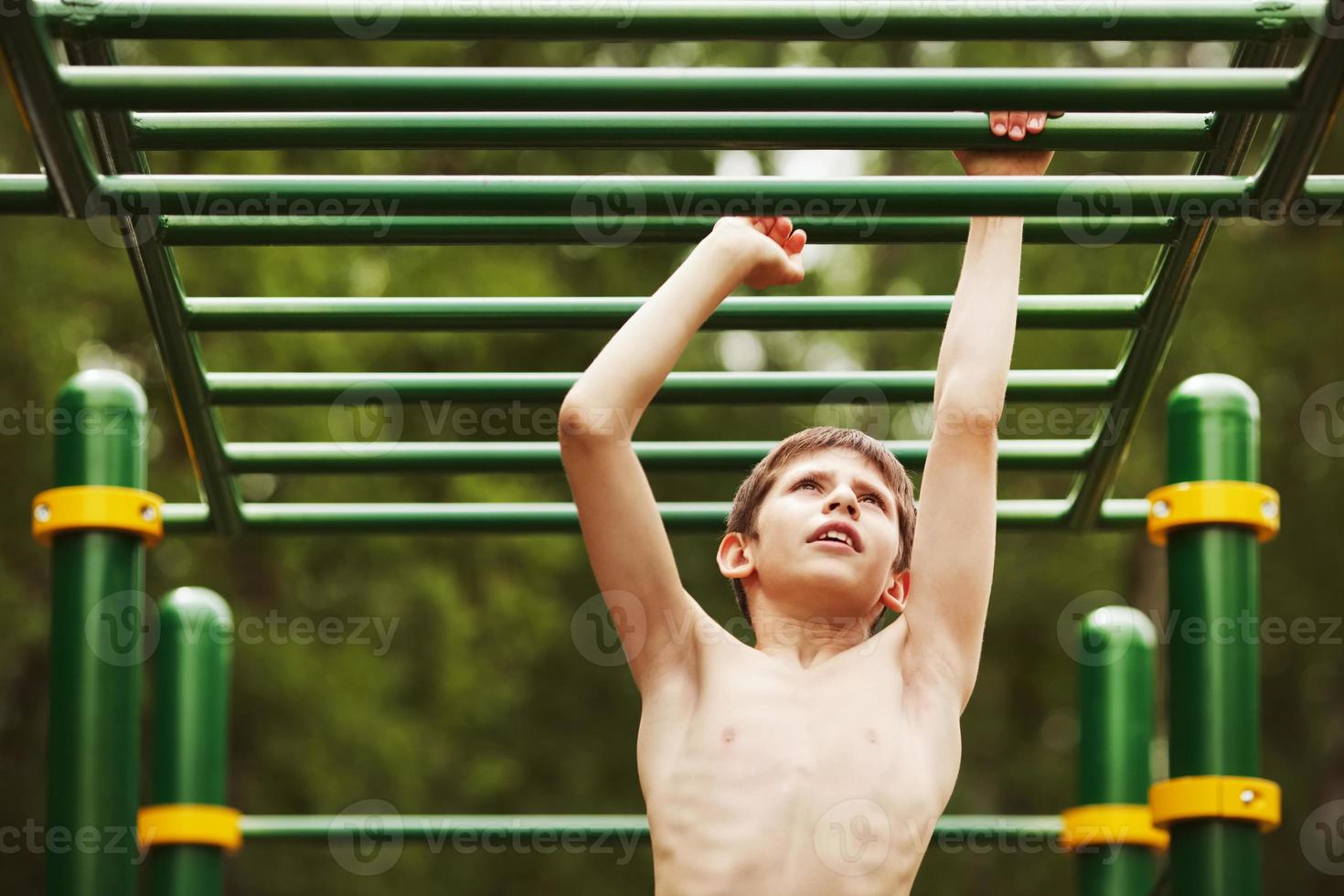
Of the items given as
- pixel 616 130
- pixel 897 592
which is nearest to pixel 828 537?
pixel 897 592

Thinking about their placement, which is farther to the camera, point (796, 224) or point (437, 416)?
point (437, 416)

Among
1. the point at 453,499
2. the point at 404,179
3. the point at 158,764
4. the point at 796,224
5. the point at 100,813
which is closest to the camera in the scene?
the point at 404,179

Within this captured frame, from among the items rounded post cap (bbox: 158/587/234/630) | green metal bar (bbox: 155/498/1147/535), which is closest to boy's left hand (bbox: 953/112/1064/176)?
green metal bar (bbox: 155/498/1147/535)

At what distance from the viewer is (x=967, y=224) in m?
2.61

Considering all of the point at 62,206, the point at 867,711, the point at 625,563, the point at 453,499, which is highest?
the point at 453,499

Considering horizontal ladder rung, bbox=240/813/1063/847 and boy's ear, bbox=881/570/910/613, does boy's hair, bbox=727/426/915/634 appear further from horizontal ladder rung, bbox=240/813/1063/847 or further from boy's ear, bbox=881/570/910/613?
horizontal ladder rung, bbox=240/813/1063/847

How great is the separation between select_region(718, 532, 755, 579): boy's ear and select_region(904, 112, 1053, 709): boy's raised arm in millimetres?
277

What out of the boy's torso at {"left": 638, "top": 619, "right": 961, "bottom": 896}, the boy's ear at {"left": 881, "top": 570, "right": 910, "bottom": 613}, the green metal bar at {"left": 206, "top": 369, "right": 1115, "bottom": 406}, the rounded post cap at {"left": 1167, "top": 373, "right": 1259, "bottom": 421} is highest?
the green metal bar at {"left": 206, "top": 369, "right": 1115, "bottom": 406}

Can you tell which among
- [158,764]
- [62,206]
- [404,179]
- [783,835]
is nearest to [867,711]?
[783,835]

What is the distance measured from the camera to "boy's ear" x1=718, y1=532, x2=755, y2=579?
2609 millimetres

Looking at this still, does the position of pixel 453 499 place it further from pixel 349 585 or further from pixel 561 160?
pixel 561 160

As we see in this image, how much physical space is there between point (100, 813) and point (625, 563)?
3.79ft

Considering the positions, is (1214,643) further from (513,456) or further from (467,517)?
(467,517)

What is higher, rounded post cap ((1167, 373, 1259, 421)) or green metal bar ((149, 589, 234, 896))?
rounded post cap ((1167, 373, 1259, 421))
